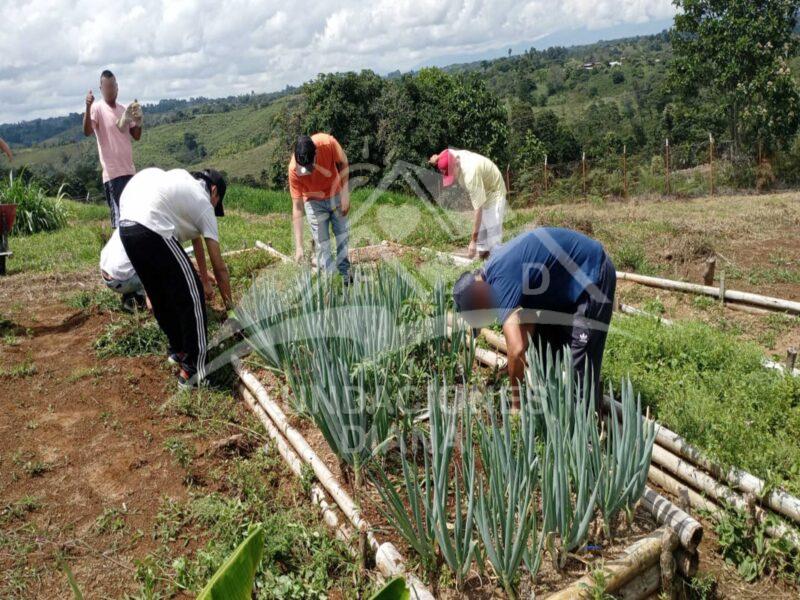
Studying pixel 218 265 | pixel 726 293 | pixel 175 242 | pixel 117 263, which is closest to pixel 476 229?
pixel 726 293

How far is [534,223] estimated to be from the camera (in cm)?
878

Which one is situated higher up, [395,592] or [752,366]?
[395,592]

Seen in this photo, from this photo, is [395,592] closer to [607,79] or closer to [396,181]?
[396,181]

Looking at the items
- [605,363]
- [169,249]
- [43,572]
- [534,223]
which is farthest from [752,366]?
[534,223]

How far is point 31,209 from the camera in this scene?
348 inches

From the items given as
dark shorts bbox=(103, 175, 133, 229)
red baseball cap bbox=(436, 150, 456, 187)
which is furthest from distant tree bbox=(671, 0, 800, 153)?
dark shorts bbox=(103, 175, 133, 229)

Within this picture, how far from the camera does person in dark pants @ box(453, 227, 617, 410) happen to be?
2912 mm

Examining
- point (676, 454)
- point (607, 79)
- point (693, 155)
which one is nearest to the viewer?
point (676, 454)

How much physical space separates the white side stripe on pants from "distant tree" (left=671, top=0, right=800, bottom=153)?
53.1ft

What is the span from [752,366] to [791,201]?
30.0 feet

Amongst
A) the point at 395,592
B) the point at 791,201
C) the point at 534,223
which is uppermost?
the point at 395,592

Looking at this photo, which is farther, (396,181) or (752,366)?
(396,181)

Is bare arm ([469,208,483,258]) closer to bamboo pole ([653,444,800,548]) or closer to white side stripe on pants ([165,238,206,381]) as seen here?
white side stripe on pants ([165,238,206,381])

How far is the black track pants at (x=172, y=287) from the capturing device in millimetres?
3355
